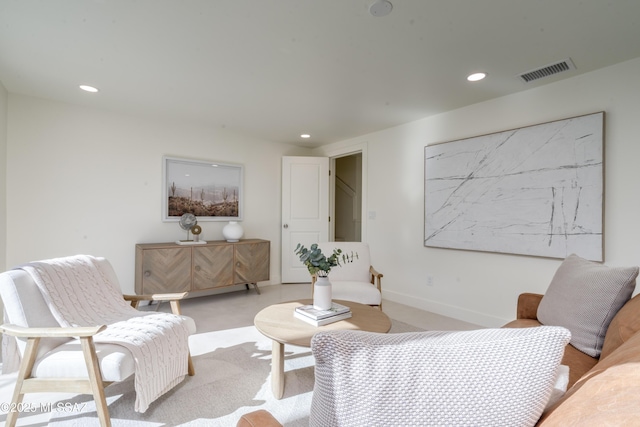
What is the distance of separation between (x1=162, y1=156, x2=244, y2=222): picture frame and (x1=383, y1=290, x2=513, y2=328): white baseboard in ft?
8.29

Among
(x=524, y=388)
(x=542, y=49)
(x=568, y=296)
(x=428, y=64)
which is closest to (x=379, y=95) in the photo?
(x=428, y=64)

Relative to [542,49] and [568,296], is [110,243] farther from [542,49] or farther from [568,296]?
[542,49]

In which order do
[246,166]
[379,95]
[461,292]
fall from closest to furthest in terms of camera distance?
[379,95] → [461,292] → [246,166]

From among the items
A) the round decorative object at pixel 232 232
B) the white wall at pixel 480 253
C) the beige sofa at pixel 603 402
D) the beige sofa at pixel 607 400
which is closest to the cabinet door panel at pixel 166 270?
the round decorative object at pixel 232 232

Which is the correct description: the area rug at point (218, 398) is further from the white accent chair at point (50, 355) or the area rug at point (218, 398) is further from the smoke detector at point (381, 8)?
the smoke detector at point (381, 8)

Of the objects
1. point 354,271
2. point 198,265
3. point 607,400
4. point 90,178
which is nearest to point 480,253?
point 354,271

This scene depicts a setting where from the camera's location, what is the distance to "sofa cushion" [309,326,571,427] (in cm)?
53

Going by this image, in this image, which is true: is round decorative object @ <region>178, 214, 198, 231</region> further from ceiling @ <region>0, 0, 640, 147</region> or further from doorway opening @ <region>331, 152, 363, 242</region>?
doorway opening @ <region>331, 152, 363, 242</region>

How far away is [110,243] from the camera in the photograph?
3559 millimetres

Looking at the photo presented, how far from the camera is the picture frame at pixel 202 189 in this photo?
3966mm

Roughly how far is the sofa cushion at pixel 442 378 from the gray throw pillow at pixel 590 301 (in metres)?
1.26

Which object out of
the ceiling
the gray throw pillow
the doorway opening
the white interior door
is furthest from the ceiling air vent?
the doorway opening

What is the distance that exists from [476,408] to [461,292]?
3144 mm

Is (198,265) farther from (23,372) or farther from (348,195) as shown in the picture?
(348,195)
